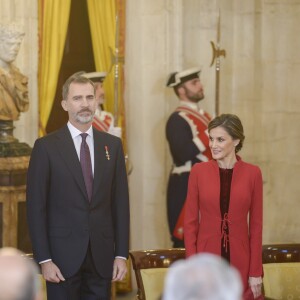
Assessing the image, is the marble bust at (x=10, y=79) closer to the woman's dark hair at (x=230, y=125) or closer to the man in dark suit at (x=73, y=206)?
the man in dark suit at (x=73, y=206)

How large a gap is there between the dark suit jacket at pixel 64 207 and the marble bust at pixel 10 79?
202 centimetres

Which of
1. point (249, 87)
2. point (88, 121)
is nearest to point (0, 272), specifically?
point (88, 121)

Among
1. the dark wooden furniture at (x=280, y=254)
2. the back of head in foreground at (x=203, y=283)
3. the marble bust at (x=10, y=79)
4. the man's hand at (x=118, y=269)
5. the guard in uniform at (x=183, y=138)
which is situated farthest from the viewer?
the guard in uniform at (x=183, y=138)

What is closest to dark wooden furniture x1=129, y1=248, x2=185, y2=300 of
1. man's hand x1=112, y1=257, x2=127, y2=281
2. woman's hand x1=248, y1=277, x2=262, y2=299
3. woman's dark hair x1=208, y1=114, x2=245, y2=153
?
man's hand x1=112, y1=257, x2=127, y2=281

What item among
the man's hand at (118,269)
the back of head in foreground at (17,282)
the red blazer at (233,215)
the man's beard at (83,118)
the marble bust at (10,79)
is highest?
the marble bust at (10,79)

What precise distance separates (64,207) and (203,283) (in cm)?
245

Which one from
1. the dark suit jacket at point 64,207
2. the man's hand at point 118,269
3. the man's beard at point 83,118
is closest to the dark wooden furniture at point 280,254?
the man's hand at point 118,269

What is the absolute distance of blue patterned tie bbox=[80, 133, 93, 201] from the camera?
13.2ft

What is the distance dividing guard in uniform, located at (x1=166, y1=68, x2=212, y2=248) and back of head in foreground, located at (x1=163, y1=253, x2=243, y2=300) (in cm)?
533

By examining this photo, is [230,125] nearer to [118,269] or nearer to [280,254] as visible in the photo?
[280,254]

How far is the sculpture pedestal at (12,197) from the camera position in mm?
5984

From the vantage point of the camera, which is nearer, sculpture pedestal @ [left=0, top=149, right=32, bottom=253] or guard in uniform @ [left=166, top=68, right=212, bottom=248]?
sculpture pedestal @ [left=0, top=149, right=32, bottom=253]

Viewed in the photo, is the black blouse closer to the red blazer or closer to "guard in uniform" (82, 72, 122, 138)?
the red blazer

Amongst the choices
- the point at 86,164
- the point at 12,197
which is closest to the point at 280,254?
the point at 86,164
